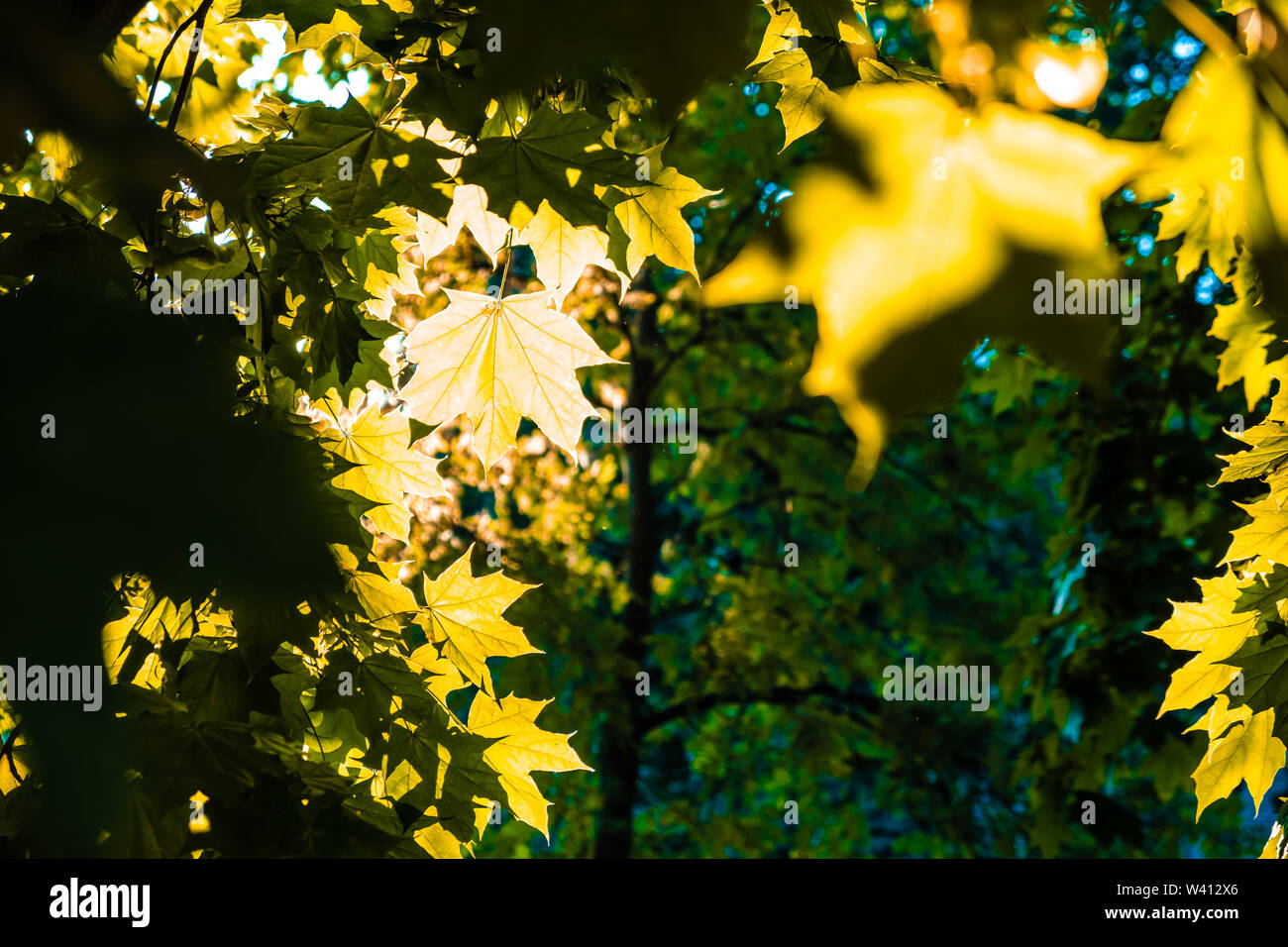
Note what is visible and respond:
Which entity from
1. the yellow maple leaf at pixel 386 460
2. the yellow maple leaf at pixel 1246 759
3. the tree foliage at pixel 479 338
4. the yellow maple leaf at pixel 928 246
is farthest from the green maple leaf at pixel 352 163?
the yellow maple leaf at pixel 1246 759

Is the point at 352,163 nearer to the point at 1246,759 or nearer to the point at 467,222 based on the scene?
the point at 467,222

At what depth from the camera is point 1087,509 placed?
4012 millimetres

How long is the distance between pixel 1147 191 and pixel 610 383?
6060mm

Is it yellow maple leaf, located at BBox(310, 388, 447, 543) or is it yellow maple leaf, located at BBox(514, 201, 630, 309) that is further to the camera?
yellow maple leaf, located at BBox(310, 388, 447, 543)

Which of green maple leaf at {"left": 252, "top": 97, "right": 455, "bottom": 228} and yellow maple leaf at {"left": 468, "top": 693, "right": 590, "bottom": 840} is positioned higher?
green maple leaf at {"left": 252, "top": 97, "right": 455, "bottom": 228}

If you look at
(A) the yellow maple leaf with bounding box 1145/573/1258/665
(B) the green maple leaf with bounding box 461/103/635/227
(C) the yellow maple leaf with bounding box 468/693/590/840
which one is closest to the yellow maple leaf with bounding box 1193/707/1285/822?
(A) the yellow maple leaf with bounding box 1145/573/1258/665

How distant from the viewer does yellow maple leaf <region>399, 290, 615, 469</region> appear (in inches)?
55.8

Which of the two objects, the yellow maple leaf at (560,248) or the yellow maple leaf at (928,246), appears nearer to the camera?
the yellow maple leaf at (928,246)

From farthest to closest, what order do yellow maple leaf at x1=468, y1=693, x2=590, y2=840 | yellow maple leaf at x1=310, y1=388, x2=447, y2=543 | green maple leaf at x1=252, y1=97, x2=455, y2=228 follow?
1. yellow maple leaf at x1=310, y1=388, x2=447, y2=543
2. yellow maple leaf at x1=468, y1=693, x2=590, y2=840
3. green maple leaf at x1=252, y1=97, x2=455, y2=228

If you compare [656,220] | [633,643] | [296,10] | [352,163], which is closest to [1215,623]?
[656,220]

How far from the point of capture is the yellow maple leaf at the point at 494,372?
1418 mm

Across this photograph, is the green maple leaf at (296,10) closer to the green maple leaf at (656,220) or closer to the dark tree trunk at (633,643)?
the green maple leaf at (656,220)

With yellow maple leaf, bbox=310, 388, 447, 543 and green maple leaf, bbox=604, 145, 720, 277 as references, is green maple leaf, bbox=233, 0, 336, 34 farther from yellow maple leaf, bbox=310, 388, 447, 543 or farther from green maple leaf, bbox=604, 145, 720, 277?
yellow maple leaf, bbox=310, 388, 447, 543

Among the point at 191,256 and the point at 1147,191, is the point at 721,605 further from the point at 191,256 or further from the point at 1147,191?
the point at 1147,191
